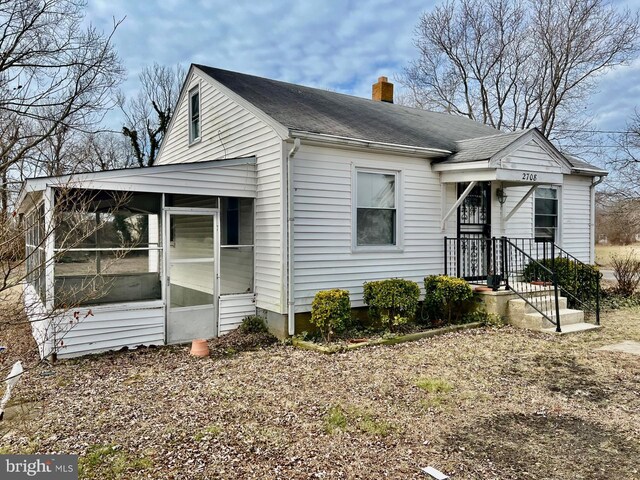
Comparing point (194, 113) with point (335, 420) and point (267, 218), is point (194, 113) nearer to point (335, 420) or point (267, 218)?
point (267, 218)

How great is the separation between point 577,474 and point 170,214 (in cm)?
629

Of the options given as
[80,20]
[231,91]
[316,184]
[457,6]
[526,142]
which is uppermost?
[457,6]

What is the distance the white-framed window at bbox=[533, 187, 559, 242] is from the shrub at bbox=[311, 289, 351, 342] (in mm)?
6418

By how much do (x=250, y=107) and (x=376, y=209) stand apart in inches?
119

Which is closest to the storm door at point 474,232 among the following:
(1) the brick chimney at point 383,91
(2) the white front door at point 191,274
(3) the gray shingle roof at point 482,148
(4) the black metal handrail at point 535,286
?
(4) the black metal handrail at point 535,286

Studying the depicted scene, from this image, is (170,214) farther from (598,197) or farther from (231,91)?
(598,197)

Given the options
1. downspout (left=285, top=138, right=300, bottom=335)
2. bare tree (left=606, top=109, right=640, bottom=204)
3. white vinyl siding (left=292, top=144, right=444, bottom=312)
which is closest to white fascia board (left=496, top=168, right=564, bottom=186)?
white vinyl siding (left=292, top=144, right=444, bottom=312)

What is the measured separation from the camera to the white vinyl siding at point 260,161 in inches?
288

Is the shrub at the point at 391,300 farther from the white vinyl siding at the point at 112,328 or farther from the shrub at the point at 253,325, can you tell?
the white vinyl siding at the point at 112,328

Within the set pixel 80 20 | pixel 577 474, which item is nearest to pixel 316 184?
pixel 577 474

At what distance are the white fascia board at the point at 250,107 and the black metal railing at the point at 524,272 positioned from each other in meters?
4.05

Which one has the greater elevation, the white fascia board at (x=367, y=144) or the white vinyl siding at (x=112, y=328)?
the white fascia board at (x=367, y=144)

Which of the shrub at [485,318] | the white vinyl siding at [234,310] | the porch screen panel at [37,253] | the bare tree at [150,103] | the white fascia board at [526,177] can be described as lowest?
the shrub at [485,318]

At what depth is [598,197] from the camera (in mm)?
25219
